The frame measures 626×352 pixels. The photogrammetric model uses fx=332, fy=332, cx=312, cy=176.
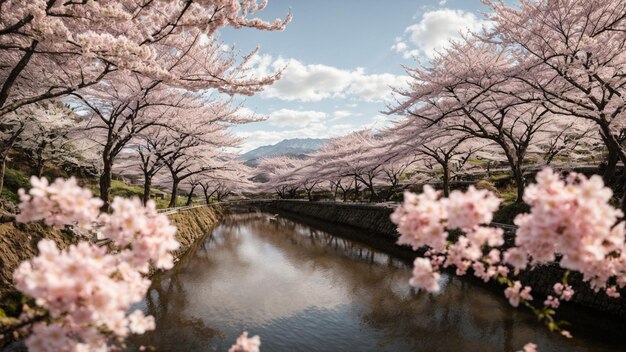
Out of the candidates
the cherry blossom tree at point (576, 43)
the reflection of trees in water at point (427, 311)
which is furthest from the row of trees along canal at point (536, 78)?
the reflection of trees in water at point (427, 311)

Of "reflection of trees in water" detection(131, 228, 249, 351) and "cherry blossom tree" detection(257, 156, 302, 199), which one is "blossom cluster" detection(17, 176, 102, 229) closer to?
"reflection of trees in water" detection(131, 228, 249, 351)

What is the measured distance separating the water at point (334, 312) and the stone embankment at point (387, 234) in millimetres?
915

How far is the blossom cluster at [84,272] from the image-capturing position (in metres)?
2.28

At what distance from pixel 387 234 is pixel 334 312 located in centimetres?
1383

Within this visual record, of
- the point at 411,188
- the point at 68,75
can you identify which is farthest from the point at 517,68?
the point at 411,188

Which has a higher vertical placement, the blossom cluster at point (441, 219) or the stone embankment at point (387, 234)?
the blossom cluster at point (441, 219)

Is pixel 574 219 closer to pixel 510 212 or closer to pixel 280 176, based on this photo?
pixel 510 212

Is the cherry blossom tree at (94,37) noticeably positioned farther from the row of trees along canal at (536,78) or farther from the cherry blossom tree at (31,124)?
the row of trees along canal at (536,78)

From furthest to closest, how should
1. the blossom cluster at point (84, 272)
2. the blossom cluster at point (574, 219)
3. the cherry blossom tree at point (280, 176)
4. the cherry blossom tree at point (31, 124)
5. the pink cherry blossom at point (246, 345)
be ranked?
the cherry blossom tree at point (280, 176), the cherry blossom tree at point (31, 124), the pink cherry blossom at point (246, 345), the blossom cluster at point (574, 219), the blossom cluster at point (84, 272)

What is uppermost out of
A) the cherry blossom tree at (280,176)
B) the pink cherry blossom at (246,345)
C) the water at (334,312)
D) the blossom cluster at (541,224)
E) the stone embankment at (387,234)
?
the cherry blossom tree at (280,176)

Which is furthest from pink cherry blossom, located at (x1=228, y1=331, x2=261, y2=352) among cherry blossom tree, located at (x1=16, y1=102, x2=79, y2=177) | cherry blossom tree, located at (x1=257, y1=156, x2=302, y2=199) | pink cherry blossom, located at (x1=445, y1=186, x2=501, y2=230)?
cherry blossom tree, located at (x1=257, y1=156, x2=302, y2=199)

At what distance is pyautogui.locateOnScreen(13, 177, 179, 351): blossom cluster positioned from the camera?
2275 mm

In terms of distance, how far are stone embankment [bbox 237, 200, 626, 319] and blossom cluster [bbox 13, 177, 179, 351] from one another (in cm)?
1050

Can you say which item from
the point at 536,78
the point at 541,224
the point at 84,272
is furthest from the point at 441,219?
the point at 536,78
